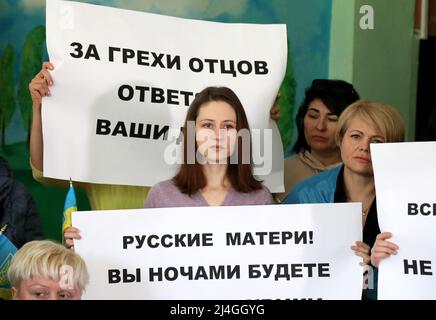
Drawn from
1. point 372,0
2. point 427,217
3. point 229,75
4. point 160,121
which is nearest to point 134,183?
point 160,121

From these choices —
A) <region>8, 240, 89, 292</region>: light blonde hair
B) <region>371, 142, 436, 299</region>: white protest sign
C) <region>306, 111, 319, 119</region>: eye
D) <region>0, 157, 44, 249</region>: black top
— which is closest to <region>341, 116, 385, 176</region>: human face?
<region>371, 142, 436, 299</region>: white protest sign

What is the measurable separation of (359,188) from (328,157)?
1.71ft

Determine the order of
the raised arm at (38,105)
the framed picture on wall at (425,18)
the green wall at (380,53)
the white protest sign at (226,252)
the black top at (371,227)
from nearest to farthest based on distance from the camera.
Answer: the white protest sign at (226,252) → the black top at (371,227) → the raised arm at (38,105) → the green wall at (380,53) → the framed picture on wall at (425,18)

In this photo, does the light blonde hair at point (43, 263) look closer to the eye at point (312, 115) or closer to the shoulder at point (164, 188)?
the shoulder at point (164, 188)

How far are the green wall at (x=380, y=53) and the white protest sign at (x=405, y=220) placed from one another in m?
1.93

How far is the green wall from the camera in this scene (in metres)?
5.10

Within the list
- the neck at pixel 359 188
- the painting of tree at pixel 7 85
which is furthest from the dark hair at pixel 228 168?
the painting of tree at pixel 7 85

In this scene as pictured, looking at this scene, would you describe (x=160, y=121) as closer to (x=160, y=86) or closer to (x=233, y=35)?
(x=160, y=86)

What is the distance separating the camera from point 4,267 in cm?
322

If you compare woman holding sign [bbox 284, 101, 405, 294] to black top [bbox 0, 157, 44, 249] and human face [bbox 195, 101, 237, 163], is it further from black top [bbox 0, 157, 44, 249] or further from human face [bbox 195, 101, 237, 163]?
black top [bbox 0, 157, 44, 249]

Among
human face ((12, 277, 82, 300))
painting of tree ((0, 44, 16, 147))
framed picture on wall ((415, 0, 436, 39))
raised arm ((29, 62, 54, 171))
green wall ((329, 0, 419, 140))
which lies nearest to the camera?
human face ((12, 277, 82, 300))

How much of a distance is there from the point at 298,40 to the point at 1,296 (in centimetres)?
234

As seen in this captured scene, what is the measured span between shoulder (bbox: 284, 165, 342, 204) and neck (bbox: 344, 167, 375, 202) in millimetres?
48

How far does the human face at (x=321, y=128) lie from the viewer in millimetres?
3836
